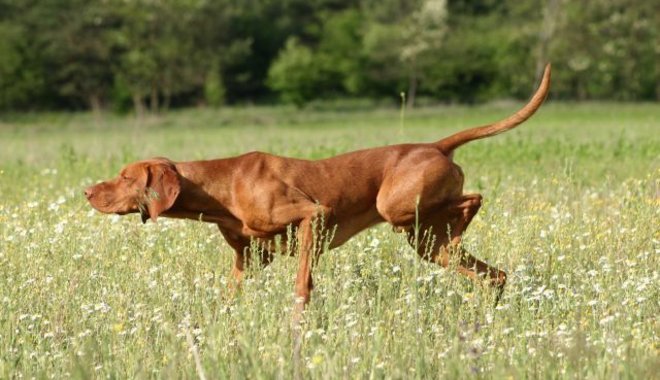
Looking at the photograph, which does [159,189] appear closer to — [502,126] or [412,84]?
[502,126]

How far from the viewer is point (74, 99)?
63.2 meters

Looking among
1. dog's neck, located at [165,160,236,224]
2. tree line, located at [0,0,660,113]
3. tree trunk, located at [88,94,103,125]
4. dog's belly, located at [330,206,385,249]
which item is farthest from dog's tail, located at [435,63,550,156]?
tree trunk, located at [88,94,103,125]

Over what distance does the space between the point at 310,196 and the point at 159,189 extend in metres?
0.92

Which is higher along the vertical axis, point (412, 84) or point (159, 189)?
point (159, 189)

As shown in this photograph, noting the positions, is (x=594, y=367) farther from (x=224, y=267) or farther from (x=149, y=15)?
(x=149, y=15)

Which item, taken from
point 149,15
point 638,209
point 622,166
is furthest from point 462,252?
point 149,15

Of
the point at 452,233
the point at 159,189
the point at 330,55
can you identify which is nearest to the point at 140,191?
the point at 159,189

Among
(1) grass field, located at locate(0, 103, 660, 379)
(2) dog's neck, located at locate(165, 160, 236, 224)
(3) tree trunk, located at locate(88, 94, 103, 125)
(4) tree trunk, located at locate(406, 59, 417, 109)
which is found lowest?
(3) tree trunk, located at locate(88, 94, 103, 125)

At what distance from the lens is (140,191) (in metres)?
6.10

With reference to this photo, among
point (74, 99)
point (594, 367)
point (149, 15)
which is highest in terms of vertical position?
point (594, 367)

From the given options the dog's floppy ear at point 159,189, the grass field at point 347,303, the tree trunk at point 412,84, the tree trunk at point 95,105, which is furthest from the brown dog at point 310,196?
the tree trunk at point 412,84

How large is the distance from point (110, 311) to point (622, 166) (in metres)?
9.63

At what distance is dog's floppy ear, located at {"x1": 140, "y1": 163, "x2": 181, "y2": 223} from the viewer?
240 inches

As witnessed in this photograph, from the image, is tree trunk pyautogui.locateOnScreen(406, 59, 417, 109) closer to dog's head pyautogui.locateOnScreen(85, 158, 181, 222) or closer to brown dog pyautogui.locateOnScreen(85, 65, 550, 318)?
brown dog pyautogui.locateOnScreen(85, 65, 550, 318)
